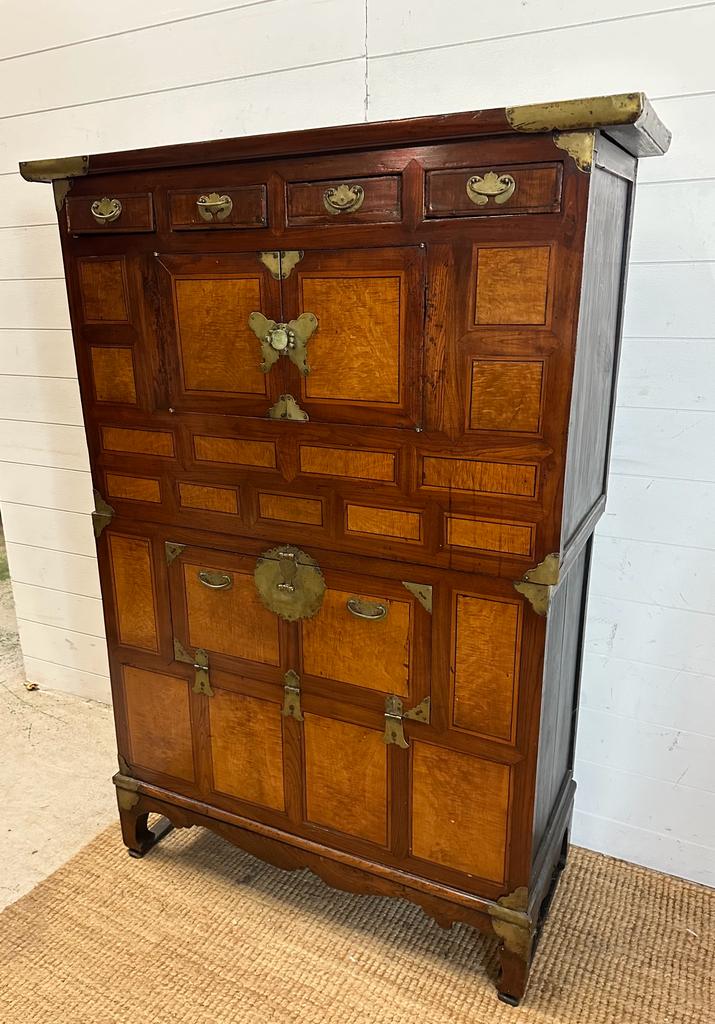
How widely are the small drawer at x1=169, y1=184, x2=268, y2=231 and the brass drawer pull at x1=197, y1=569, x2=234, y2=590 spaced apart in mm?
689

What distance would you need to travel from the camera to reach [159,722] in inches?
72.9

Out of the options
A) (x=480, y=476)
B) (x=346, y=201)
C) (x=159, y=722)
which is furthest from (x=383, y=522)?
(x=159, y=722)

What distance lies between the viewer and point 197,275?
152 centimetres

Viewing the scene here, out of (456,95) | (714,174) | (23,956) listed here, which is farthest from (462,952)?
(456,95)

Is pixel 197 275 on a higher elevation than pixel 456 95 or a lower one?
lower

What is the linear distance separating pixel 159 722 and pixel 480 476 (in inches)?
39.5

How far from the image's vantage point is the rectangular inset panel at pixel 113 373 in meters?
1.65

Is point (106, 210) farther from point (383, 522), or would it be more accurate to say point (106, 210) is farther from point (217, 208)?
point (383, 522)

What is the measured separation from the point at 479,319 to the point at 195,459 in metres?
0.66

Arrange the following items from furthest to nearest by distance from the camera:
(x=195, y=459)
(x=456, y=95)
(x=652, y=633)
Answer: (x=652, y=633) → (x=456, y=95) → (x=195, y=459)

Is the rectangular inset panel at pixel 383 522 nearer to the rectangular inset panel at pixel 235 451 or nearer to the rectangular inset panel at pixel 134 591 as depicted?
the rectangular inset panel at pixel 235 451

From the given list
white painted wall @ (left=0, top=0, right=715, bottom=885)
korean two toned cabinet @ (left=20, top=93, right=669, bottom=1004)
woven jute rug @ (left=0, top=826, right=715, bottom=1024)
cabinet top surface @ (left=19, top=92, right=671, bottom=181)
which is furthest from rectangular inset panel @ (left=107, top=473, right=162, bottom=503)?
woven jute rug @ (left=0, top=826, right=715, bottom=1024)

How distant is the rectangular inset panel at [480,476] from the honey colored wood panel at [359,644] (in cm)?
26

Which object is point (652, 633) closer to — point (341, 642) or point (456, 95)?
point (341, 642)
